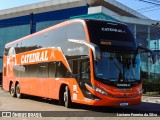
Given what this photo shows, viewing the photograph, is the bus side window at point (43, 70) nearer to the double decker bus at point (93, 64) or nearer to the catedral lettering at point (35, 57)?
the double decker bus at point (93, 64)

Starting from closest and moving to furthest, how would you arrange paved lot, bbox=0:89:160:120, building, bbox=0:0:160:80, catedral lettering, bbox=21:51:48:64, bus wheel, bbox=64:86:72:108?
paved lot, bbox=0:89:160:120
bus wheel, bbox=64:86:72:108
catedral lettering, bbox=21:51:48:64
building, bbox=0:0:160:80

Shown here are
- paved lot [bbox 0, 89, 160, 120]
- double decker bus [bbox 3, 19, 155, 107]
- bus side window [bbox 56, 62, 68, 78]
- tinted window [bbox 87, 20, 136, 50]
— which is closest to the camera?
paved lot [bbox 0, 89, 160, 120]

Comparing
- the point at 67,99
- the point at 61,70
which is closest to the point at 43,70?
the point at 61,70

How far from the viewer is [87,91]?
1513cm

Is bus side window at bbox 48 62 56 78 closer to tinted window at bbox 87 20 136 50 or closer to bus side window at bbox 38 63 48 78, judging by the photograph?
bus side window at bbox 38 63 48 78

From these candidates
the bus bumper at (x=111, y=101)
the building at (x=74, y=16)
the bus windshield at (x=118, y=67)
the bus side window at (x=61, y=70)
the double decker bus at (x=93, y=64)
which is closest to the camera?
the bus bumper at (x=111, y=101)

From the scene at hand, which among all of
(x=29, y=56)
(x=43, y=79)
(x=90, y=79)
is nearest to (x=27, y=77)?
(x=29, y=56)

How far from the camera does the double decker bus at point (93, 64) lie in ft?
48.5

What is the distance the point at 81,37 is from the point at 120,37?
169cm

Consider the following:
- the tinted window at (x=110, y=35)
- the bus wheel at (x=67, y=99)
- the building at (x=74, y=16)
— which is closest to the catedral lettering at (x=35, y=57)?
the bus wheel at (x=67, y=99)

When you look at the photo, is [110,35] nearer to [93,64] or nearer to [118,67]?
[118,67]

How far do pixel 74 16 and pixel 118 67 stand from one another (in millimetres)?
33066

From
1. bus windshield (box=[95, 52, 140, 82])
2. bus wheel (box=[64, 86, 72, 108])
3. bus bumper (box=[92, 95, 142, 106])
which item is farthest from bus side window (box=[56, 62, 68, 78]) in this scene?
bus bumper (box=[92, 95, 142, 106])

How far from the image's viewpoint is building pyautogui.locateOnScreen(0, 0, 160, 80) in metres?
50.2
